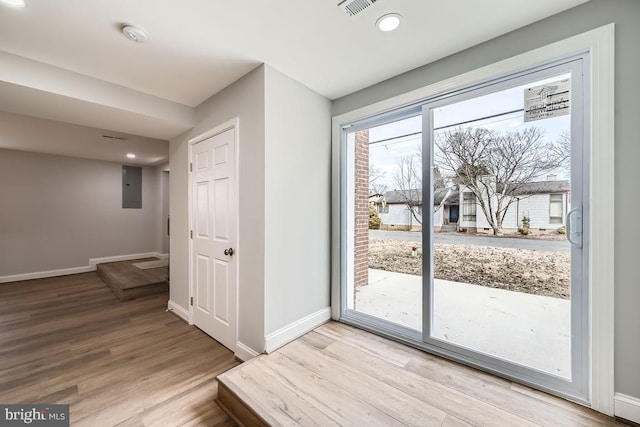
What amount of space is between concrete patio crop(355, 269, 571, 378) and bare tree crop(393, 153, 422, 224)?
2.16 feet

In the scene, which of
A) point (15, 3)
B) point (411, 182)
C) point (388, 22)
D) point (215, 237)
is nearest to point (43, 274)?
point (215, 237)

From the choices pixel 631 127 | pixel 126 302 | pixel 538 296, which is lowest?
pixel 126 302

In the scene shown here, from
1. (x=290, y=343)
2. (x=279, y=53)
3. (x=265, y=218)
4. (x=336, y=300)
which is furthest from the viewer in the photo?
(x=336, y=300)

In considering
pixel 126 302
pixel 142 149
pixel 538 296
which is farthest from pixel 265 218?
pixel 142 149

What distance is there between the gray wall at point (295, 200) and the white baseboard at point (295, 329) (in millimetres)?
47

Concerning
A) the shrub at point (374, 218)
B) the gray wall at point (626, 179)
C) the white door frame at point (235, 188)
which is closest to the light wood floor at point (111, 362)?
the white door frame at point (235, 188)

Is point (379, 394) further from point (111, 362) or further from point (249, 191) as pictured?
point (111, 362)

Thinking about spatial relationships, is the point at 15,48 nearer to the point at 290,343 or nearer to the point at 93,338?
the point at 93,338

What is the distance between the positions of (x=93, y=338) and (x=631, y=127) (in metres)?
4.75

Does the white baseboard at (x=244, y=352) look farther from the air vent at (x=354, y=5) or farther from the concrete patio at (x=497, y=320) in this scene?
the air vent at (x=354, y=5)

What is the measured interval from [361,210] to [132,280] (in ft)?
13.4

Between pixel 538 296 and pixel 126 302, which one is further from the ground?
pixel 538 296

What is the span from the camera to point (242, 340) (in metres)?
2.30

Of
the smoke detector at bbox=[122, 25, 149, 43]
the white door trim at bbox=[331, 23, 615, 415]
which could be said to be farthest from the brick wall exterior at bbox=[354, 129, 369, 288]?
the smoke detector at bbox=[122, 25, 149, 43]
